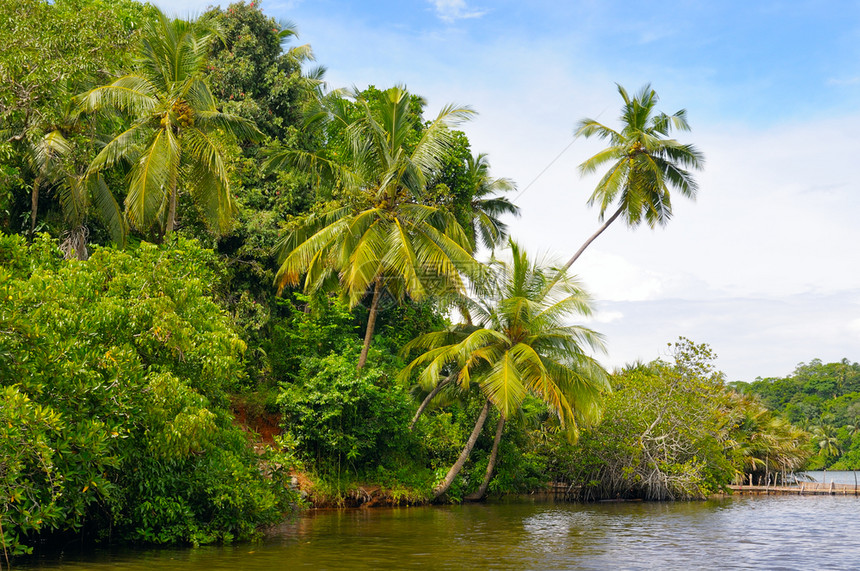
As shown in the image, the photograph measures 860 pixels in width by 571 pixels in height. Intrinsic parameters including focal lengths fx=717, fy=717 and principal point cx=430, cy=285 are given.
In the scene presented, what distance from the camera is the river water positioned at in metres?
10.7

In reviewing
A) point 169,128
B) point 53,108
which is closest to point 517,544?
point 169,128

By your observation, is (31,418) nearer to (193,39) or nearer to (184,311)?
(184,311)

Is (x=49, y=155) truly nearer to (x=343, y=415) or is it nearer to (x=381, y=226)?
(x=381, y=226)

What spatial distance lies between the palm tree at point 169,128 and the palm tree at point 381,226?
2864 mm

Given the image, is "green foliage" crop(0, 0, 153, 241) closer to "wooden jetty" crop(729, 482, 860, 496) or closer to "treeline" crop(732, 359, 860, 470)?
"wooden jetty" crop(729, 482, 860, 496)

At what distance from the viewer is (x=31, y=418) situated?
26.9 feet

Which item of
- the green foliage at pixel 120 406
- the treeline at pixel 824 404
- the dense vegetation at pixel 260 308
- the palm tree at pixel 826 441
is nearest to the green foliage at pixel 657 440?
the dense vegetation at pixel 260 308

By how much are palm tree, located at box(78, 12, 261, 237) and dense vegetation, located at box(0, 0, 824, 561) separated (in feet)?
0.24

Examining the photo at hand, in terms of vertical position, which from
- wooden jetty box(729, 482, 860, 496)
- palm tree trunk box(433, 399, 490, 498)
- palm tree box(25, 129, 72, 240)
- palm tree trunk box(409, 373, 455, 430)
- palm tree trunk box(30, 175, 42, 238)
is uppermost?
palm tree box(25, 129, 72, 240)

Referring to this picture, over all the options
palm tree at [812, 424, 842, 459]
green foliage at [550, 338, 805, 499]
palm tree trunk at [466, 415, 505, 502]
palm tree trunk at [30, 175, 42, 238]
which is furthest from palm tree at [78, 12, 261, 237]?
palm tree at [812, 424, 842, 459]

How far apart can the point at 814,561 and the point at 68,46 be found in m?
Answer: 17.3

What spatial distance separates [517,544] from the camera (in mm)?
13445

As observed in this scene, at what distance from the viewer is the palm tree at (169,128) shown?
17.6 m

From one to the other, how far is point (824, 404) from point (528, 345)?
273 ft
